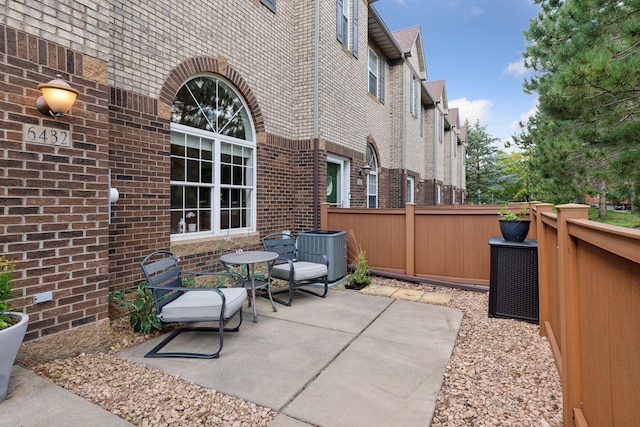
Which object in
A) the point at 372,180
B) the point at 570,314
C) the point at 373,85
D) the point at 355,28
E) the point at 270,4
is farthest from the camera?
the point at 373,85

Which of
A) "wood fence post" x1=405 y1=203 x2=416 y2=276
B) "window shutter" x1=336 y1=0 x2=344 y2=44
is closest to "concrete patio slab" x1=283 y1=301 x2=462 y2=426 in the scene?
"wood fence post" x1=405 y1=203 x2=416 y2=276

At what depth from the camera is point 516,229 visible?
426cm

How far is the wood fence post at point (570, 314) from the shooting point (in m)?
2.00

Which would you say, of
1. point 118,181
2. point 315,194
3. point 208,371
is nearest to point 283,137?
point 315,194

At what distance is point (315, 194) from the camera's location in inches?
294

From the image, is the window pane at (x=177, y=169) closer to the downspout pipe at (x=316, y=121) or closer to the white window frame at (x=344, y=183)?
the downspout pipe at (x=316, y=121)

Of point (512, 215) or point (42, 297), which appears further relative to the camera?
point (512, 215)

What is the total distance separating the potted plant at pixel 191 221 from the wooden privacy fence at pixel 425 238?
9.35ft

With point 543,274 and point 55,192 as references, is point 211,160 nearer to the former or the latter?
point 55,192

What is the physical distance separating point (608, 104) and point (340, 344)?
533cm

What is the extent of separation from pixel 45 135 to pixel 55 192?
50cm

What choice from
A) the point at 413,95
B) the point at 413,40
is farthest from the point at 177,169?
the point at 413,40

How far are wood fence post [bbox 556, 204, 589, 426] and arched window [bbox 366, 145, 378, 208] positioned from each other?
883 cm

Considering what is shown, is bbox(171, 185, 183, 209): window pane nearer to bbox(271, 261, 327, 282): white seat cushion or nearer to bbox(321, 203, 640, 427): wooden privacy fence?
bbox(271, 261, 327, 282): white seat cushion
